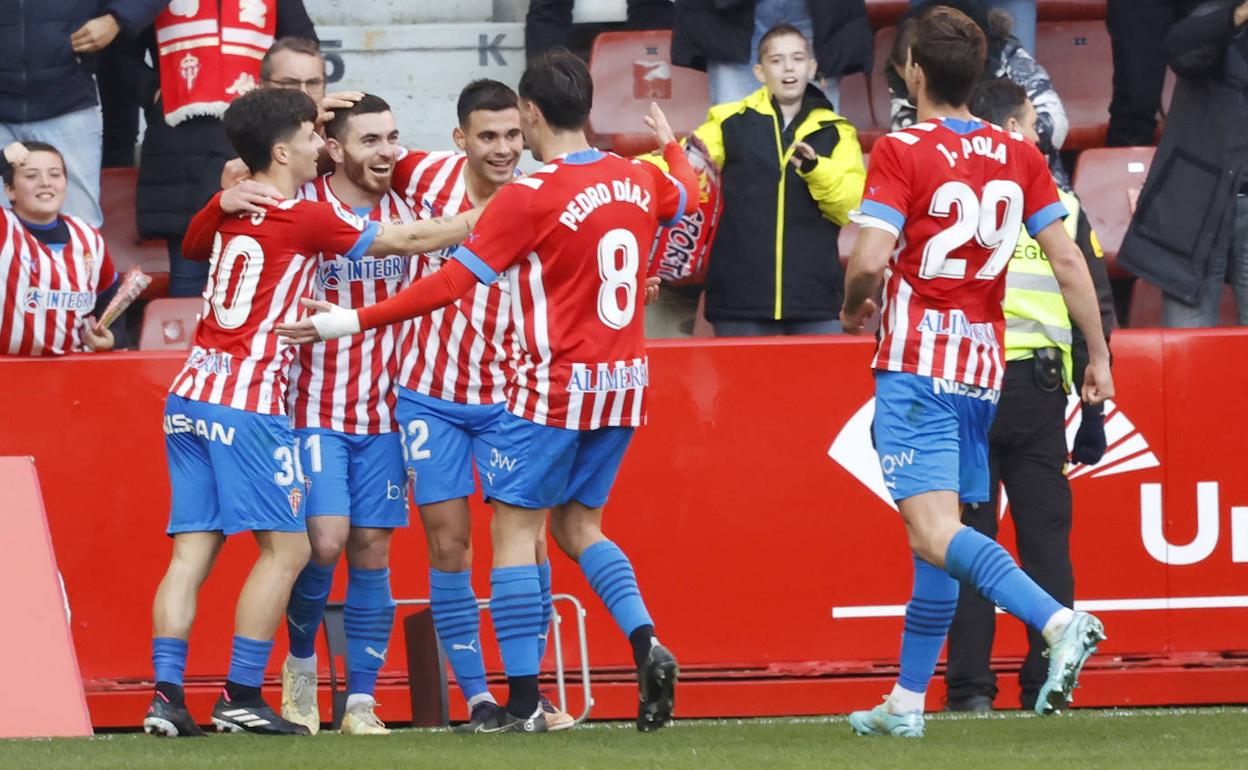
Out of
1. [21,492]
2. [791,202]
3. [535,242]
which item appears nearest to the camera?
[535,242]

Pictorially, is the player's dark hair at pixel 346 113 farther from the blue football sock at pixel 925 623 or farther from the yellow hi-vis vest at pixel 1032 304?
the blue football sock at pixel 925 623

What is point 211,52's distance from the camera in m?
9.30

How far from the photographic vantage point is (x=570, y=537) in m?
6.35

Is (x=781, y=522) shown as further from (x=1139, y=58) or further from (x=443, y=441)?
(x=1139, y=58)

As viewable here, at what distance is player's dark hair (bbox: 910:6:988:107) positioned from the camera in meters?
5.88

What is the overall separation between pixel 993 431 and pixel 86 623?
340 cm

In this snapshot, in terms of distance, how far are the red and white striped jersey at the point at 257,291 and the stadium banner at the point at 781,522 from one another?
4.11ft

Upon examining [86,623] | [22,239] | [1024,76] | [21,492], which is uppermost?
[1024,76]

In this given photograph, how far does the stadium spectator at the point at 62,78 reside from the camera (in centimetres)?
920

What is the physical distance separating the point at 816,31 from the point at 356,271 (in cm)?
336

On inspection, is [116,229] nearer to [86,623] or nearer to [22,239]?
[22,239]

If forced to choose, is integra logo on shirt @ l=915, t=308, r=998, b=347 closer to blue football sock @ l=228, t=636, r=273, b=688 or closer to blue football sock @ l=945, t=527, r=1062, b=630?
blue football sock @ l=945, t=527, r=1062, b=630

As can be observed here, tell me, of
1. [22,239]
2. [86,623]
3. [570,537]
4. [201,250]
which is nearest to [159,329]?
[22,239]

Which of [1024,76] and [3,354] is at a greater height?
[1024,76]
